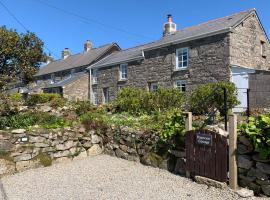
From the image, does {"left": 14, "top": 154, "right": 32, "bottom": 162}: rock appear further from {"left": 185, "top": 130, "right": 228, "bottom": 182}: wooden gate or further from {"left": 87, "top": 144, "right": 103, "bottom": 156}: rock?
{"left": 185, "top": 130, "right": 228, "bottom": 182}: wooden gate

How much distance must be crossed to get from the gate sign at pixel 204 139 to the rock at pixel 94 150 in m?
4.68

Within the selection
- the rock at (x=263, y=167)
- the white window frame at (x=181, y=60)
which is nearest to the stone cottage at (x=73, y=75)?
the white window frame at (x=181, y=60)

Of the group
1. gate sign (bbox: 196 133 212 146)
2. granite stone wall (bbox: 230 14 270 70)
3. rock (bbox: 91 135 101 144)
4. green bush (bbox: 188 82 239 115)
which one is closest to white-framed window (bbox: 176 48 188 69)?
granite stone wall (bbox: 230 14 270 70)

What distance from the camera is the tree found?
1891 centimetres

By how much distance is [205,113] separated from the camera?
1397cm

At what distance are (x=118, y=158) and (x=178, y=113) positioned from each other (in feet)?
9.83

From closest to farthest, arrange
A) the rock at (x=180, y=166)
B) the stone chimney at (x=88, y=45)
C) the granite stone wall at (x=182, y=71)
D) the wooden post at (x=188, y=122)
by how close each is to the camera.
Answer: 1. the wooden post at (x=188, y=122)
2. the rock at (x=180, y=166)
3. the granite stone wall at (x=182, y=71)
4. the stone chimney at (x=88, y=45)

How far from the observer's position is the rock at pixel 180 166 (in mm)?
7923

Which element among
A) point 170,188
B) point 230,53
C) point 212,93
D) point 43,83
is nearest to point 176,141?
point 170,188

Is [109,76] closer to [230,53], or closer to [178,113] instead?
[230,53]

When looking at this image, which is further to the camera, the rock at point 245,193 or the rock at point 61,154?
the rock at point 61,154

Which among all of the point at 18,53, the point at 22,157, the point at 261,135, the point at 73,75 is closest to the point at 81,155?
the point at 22,157

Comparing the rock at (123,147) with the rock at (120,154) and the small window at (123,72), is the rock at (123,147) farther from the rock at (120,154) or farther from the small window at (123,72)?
the small window at (123,72)

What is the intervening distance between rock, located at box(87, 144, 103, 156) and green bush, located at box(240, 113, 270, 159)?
6.07m
